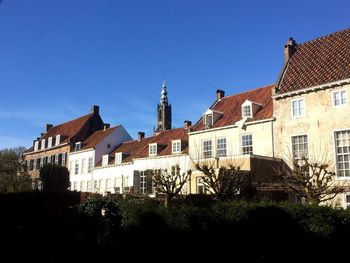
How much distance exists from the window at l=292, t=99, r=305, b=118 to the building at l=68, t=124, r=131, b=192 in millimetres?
27534

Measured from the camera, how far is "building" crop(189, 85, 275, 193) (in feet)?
90.0

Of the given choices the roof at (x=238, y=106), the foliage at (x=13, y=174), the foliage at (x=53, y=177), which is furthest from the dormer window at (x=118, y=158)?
the roof at (x=238, y=106)

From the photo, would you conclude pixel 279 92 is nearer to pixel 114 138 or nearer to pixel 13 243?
pixel 13 243

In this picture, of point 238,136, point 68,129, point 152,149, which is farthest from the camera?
point 68,129

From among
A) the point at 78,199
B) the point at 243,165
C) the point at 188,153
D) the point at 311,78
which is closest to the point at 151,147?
→ the point at 188,153

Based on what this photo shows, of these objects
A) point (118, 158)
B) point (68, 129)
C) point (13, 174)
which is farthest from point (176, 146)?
point (68, 129)

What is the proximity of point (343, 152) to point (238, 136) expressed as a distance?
8595mm

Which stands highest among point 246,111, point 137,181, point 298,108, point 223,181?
point 246,111

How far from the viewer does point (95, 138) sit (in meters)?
51.3

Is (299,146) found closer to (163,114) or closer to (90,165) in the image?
(90,165)

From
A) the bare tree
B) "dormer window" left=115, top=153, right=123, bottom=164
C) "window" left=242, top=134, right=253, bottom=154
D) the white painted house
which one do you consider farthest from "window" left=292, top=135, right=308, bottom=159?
"dormer window" left=115, top=153, right=123, bottom=164

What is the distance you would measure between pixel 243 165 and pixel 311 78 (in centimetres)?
764

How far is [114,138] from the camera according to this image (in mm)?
50562

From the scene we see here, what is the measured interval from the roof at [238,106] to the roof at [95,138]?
17749 millimetres
